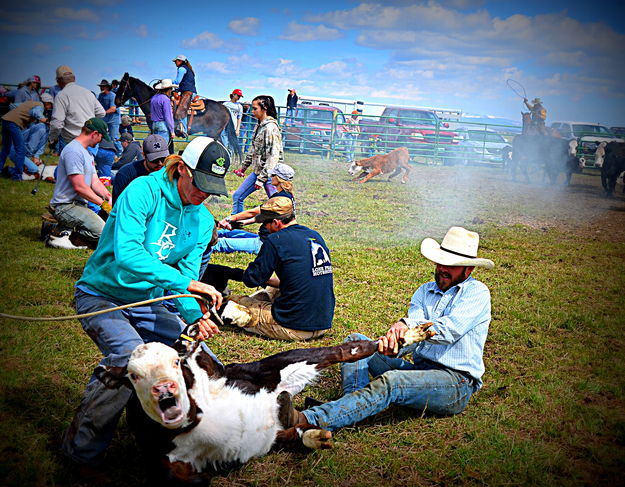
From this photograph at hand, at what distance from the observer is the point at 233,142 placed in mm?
18625

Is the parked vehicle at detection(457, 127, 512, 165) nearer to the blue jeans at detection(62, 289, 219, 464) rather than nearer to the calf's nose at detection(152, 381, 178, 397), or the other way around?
the blue jeans at detection(62, 289, 219, 464)

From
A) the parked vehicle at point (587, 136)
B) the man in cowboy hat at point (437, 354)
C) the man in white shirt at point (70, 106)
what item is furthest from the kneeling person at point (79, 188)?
the parked vehicle at point (587, 136)

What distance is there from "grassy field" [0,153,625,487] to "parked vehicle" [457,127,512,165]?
503 inches

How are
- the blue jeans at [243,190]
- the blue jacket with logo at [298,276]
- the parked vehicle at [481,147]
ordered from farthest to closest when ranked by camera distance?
the parked vehicle at [481,147]
the blue jeans at [243,190]
the blue jacket with logo at [298,276]

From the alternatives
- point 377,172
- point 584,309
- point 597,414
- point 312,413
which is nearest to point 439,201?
point 377,172

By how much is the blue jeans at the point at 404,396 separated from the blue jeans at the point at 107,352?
1167mm

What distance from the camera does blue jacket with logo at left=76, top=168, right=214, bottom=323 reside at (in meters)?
3.04

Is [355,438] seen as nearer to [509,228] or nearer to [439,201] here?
[509,228]

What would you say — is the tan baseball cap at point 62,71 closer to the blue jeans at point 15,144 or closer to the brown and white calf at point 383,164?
the blue jeans at point 15,144

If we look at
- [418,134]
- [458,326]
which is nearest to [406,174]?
[418,134]

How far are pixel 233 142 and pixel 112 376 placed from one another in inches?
650

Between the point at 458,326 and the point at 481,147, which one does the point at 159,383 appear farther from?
the point at 481,147

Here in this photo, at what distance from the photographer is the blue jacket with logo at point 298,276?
4.84 metres

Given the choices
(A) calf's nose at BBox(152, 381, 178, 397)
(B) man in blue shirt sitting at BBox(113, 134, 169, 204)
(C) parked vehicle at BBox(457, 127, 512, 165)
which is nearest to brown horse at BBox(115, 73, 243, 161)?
(B) man in blue shirt sitting at BBox(113, 134, 169, 204)
